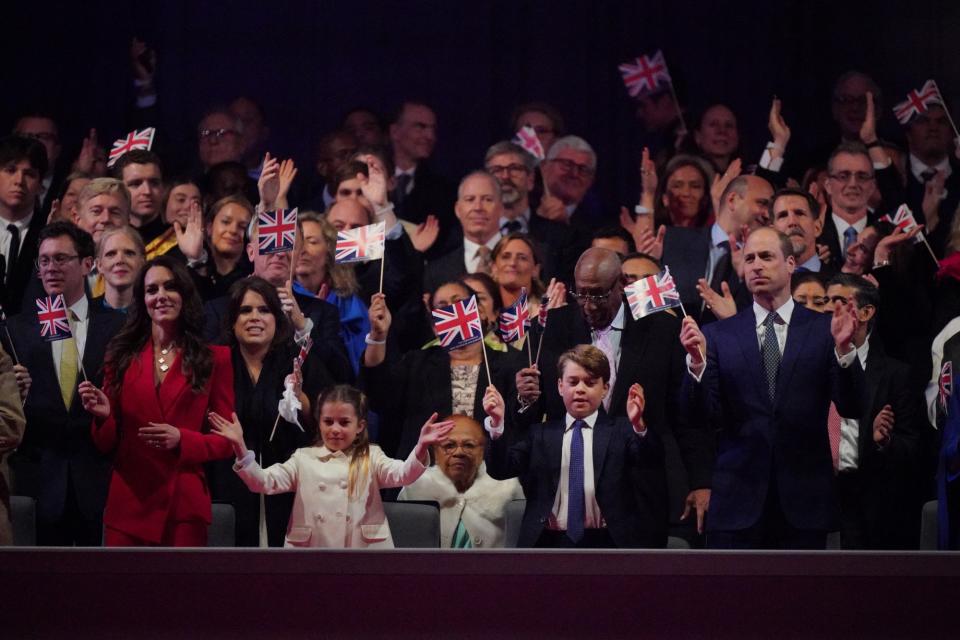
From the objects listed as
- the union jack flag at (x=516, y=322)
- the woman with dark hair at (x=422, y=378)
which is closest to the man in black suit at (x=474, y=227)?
the woman with dark hair at (x=422, y=378)

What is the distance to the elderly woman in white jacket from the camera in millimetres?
4816

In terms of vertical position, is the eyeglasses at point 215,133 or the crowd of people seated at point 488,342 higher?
the eyeglasses at point 215,133

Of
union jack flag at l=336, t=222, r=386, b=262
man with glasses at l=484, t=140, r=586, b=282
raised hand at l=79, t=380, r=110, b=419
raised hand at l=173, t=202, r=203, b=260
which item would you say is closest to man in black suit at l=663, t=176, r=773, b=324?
man with glasses at l=484, t=140, r=586, b=282

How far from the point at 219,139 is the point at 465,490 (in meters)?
2.25

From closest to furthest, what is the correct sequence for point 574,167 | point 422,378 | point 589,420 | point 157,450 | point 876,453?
point 157,450 < point 589,420 < point 876,453 < point 422,378 < point 574,167

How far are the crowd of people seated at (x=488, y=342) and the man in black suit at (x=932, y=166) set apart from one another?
0.5 inches

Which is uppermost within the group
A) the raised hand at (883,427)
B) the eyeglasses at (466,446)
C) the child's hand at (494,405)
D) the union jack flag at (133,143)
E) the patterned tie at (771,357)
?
the union jack flag at (133,143)

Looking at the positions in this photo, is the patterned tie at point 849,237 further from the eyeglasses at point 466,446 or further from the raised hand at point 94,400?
the raised hand at point 94,400

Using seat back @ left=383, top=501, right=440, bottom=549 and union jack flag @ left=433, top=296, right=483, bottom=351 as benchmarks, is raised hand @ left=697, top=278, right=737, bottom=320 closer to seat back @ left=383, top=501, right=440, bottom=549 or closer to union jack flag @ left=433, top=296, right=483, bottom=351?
union jack flag @ left=433, top=296, right=483, bottom=351

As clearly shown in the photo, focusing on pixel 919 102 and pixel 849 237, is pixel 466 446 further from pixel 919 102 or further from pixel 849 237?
pixel 919 102

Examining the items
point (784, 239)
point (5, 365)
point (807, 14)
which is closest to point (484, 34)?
point (807, 14)

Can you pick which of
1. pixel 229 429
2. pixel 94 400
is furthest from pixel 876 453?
pixel 94 400

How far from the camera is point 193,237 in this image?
5703 mm

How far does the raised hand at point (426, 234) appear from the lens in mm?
6129
